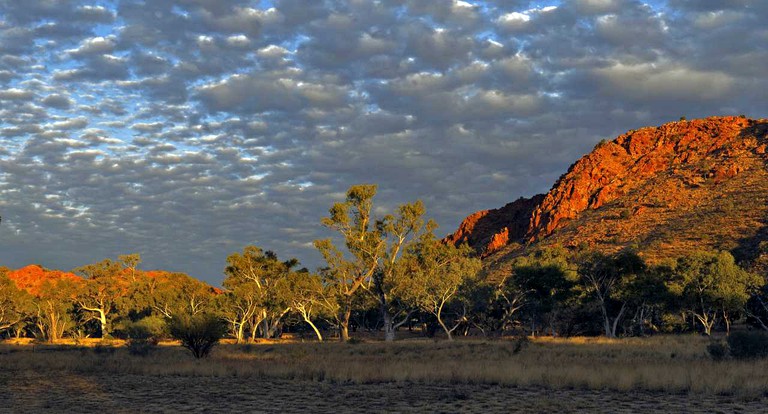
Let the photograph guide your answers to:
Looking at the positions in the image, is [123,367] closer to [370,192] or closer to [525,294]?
[370,192]


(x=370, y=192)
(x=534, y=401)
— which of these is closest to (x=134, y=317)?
(x=370, y=192)

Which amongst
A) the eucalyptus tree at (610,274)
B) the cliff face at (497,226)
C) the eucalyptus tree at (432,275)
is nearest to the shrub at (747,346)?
the eucalyptus tree at (610,274)

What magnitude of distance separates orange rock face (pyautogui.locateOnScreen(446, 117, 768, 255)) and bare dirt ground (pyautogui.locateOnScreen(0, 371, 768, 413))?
77.0 metres

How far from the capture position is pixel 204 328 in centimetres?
3491

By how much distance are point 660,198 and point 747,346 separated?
89.0 metres

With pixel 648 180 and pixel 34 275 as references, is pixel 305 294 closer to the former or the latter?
pixel 648 180

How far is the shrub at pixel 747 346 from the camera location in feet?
83.7

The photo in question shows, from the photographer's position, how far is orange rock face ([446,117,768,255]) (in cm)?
10281

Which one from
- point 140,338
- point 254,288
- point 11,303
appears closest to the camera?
point 140,338

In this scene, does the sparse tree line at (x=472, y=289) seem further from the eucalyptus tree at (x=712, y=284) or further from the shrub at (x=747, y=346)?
the shrub at (x=747, y=346)

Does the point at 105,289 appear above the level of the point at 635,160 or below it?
below

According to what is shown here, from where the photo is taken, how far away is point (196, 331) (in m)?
34.8

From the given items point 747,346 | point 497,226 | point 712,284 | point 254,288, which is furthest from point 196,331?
point 497,226

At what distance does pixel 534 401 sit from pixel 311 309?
5085cm
